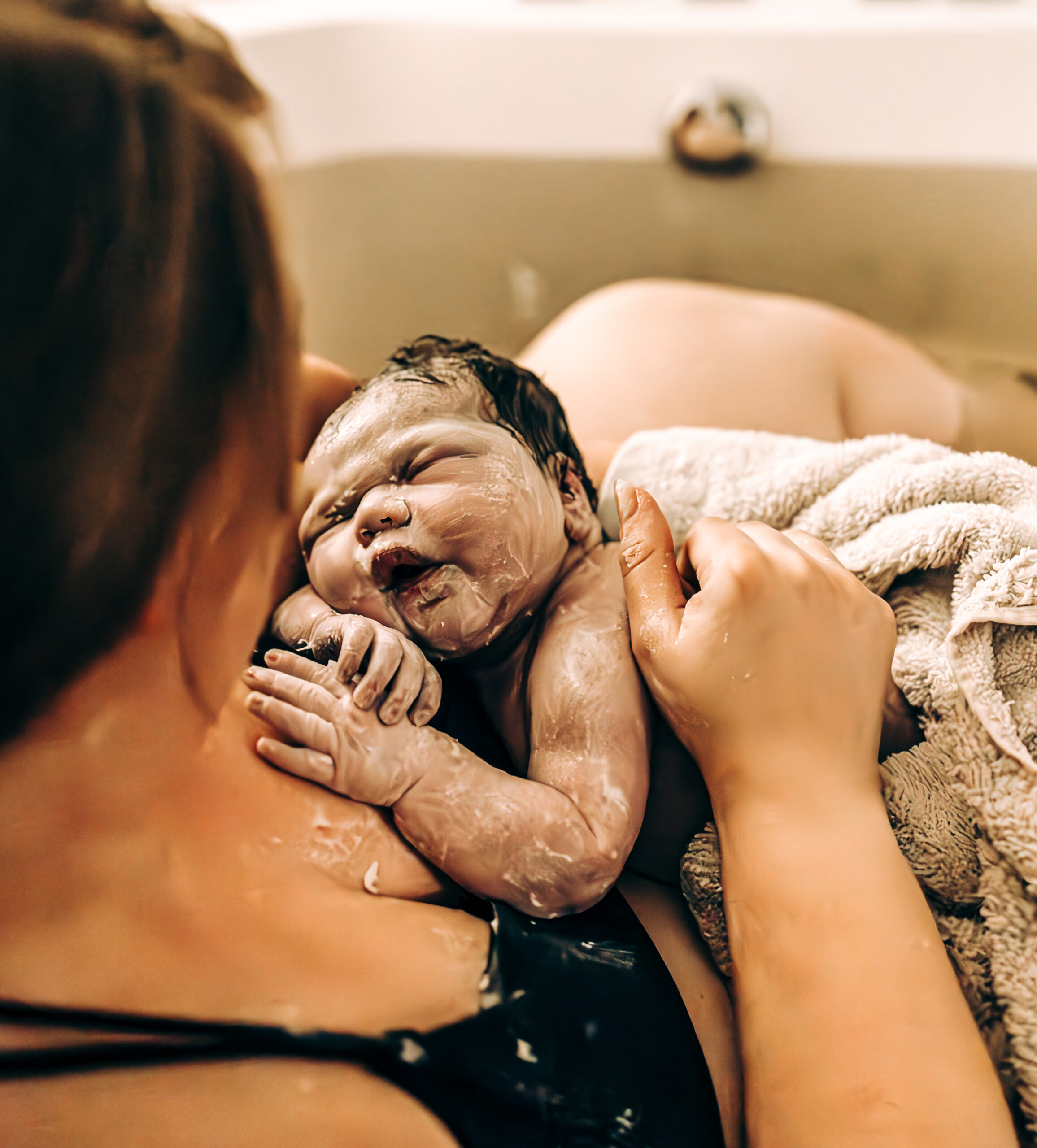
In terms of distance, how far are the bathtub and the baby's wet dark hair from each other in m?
0.66

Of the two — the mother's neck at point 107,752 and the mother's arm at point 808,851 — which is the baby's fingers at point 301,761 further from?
the mother's arm at point 808,851

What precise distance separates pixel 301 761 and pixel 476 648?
0.45 feet

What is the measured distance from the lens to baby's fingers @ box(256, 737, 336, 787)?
46 cm

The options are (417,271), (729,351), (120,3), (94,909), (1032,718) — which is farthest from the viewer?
(417,271)

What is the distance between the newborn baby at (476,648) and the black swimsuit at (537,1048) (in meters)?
0.03

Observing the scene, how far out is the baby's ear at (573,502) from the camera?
2.02 ft

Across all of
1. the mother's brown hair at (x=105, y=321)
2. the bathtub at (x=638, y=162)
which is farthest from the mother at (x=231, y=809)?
the bathtub at (x=638, y=162)

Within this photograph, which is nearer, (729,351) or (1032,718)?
(1032,718)

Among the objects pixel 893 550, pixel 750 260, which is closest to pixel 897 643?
pixel 893 550

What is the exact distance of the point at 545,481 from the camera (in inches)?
23.1

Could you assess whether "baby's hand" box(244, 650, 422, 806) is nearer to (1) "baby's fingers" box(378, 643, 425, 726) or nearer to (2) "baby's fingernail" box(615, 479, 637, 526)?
(1) "baby's fingers" box(378, 643, 425, 726)

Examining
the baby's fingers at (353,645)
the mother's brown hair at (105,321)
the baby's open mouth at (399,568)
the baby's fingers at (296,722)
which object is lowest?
the baby's fingers at (296,722)

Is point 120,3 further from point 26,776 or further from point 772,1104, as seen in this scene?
point 772,1104

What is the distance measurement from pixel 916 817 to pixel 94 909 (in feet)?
1.52
